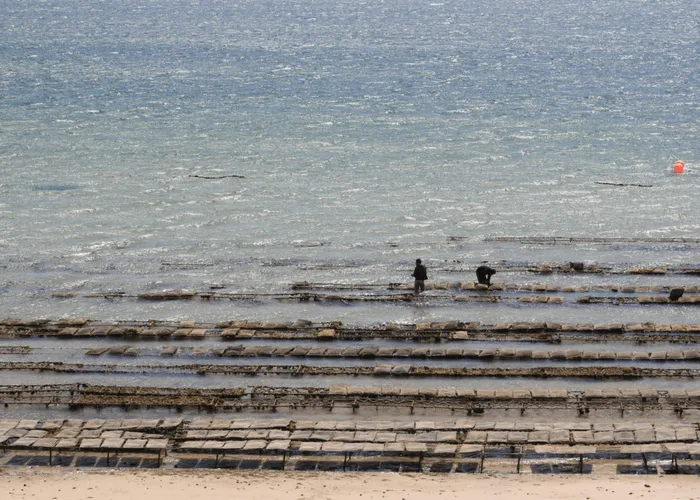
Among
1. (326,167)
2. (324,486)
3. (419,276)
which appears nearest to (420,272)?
(419,276)

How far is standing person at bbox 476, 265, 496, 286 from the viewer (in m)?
37.3

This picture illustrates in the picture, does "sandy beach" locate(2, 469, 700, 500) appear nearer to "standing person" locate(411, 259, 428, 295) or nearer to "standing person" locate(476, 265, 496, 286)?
"standing person" locate(411, 259, 428, 295)

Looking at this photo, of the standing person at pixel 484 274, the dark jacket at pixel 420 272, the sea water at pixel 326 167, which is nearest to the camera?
the dark jacket at pixel 420 272

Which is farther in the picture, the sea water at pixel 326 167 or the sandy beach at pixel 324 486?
the sea water at pixel 326 167

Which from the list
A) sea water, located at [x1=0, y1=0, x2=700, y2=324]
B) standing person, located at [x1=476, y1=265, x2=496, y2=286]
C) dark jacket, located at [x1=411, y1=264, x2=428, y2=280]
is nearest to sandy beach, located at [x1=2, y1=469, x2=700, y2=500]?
sea water, located at [x1=0, y1=0, x2=700, y2=324]

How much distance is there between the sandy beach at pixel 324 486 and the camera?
2273 centimetres

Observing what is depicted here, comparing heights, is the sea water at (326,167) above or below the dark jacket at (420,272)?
above

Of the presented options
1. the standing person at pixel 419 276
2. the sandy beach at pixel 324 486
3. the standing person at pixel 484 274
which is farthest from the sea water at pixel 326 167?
the sandy beach at pixel 324 486

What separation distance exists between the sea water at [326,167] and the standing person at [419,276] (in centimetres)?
123

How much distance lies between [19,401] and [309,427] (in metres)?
7.60

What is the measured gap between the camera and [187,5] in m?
177

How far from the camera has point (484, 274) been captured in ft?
123

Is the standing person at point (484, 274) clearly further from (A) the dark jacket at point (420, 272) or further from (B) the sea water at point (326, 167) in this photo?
(A) the dark jacket at point (420, 272)

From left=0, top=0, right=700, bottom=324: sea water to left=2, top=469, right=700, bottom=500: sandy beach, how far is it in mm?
11350
